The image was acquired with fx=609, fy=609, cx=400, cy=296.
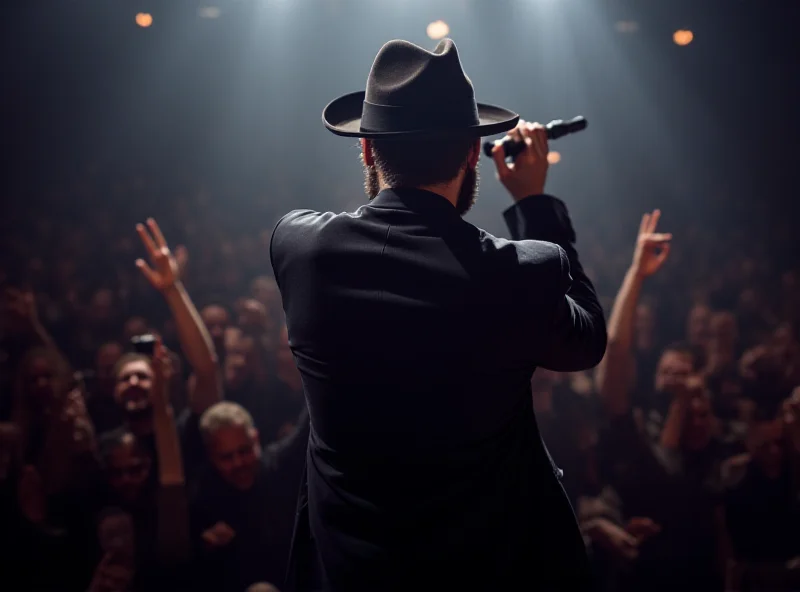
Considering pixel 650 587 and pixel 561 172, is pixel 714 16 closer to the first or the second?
pixel 561 172

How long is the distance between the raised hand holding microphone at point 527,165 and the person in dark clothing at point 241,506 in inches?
55.9

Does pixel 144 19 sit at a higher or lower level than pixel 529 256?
higher

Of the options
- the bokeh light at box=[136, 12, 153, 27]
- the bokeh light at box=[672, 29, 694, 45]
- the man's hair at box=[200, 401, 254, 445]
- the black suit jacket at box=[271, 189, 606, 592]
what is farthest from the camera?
the bokeh light at box=[672, 29, 694, 45]

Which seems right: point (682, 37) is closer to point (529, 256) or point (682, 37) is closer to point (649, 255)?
point (649, 255)

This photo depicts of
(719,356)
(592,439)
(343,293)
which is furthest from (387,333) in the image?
(719,356)

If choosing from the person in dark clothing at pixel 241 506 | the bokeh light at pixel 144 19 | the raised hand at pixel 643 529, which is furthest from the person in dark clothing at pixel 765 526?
the bokeh light at pixel 144 19

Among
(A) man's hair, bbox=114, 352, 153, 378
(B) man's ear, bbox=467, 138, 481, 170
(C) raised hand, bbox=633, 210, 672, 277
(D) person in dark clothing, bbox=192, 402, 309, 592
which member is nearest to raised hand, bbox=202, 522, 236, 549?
(D) person in dark clothing, bbox=192, 402, 309, 592

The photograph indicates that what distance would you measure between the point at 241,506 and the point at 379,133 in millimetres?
1821

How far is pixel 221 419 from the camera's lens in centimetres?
225

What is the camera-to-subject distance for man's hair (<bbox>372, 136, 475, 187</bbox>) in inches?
Result: 31.4

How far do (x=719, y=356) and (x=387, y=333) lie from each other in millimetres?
3149

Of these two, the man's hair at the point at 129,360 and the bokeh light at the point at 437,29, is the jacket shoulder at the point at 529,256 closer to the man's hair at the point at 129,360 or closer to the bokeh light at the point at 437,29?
the man's hair at the point at 129,360

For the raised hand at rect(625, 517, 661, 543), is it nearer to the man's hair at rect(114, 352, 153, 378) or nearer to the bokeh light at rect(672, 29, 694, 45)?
the man's hair at rect(114, 352, 153, 378)

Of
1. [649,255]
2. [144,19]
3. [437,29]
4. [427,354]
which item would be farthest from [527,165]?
[144,19]
